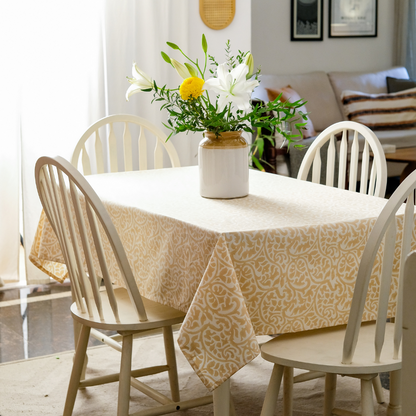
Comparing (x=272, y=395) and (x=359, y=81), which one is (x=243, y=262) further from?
(x=359, y=81)

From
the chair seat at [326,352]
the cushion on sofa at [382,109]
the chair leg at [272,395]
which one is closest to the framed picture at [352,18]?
the cushion on sofa at [382,109]

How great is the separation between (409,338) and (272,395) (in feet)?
2.95

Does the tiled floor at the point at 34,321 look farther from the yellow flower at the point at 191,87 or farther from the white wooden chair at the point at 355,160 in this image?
the yellow flower at the point at 191,87

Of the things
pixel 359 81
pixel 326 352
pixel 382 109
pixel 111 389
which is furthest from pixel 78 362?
pixel 359 81

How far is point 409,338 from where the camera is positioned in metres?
0.54

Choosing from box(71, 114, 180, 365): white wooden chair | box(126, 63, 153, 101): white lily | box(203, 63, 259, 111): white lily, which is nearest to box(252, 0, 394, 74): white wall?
box(71, 114, 180, 365): white wooden chair

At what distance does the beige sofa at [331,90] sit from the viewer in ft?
16.9

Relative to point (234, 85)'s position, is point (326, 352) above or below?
below

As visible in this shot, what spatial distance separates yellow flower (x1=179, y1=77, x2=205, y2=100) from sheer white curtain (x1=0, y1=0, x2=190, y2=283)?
1854 mm

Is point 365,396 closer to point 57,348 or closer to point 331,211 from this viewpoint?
point 331,211

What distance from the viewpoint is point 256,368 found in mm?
2322

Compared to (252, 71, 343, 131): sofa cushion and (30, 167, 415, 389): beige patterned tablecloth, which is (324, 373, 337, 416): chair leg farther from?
(252, 71, 343, 131): sofa cushion

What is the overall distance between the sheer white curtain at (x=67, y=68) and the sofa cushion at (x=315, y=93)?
181cm

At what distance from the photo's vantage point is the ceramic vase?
1729mm
